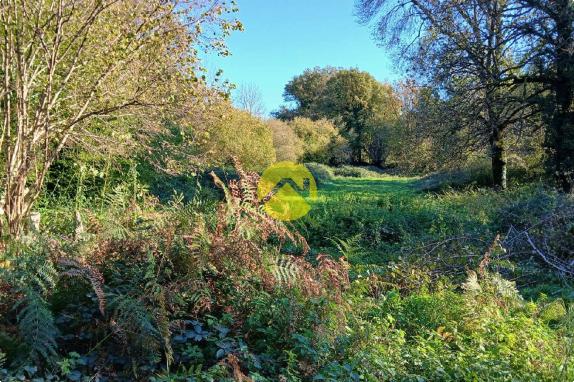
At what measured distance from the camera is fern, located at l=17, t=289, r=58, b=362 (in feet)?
7.09

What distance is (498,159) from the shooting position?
1442 cm

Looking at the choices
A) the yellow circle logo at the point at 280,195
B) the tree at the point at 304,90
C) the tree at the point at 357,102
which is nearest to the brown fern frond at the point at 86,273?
the yellow circle logo at the point at 280,195

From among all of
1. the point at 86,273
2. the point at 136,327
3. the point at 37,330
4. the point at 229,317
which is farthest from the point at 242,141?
the point at 37,330

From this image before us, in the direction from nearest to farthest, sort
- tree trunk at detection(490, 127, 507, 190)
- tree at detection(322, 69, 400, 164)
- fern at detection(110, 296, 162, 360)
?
fern at detection(110, 296, 162, 360)
tree trunk at detection(490, 127, 507, 190)
tree at detection(322, 69, 400, 164)

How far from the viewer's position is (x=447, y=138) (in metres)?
14.0

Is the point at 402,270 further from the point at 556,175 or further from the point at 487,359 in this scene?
the point at 556,175

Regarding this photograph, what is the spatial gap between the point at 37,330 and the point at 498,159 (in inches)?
576

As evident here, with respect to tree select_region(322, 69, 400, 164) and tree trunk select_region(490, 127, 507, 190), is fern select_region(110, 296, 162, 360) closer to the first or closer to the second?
tree trunk select_region(490, 127, 507, 190)

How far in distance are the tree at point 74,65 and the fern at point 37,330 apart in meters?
1.93

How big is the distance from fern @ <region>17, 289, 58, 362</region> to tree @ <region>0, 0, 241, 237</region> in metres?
1.93

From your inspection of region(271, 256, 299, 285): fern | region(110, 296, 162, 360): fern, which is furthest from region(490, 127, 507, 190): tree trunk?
region(110, 296, 162, 360): fern

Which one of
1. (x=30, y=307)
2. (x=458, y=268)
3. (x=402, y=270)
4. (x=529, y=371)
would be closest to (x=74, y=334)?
(x=30, y=307)

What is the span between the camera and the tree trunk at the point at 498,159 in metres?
13.9

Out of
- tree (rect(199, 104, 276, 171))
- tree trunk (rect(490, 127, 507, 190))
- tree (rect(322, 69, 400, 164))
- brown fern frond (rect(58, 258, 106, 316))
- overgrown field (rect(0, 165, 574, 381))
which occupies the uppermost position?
tree (rect(322, 69, 400, 164))
